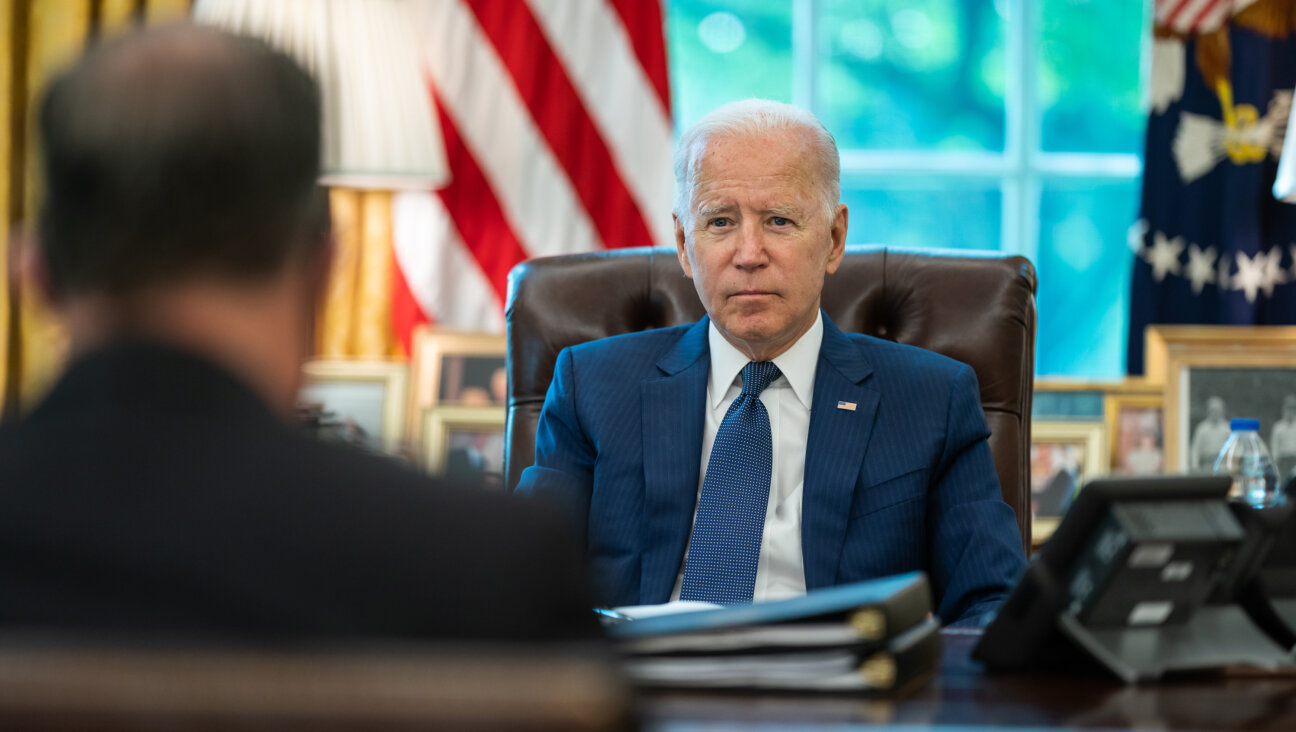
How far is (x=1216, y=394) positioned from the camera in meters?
2.78

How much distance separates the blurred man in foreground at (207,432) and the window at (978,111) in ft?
8.88

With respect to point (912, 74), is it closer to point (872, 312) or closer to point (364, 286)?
point (872, 312)

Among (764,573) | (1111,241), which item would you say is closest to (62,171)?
(764,573)

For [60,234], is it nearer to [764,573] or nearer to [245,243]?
[245,243]

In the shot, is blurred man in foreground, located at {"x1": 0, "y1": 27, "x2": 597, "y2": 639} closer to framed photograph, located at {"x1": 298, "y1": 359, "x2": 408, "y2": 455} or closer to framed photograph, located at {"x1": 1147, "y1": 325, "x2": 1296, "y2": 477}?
framed photograph, located at {"x1": 298, "y1": 359, "x2": 408, "y2": 455}

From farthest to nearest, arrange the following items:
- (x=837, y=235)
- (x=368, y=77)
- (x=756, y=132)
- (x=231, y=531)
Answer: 1. (x=368, y=77)
2. (x=837, y=235)
3. (x=756, y=132)
4. (x=231, y=531)

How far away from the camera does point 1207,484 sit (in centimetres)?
89

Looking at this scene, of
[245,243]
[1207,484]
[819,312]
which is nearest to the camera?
[245,243]

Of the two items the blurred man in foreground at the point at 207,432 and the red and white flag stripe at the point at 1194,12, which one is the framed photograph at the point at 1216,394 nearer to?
the red and white flag stripe at the point at 1194,12

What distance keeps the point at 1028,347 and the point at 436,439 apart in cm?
140

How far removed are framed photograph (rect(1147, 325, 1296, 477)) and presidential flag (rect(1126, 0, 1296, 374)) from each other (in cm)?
14

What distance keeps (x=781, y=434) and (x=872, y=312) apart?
0.37 m

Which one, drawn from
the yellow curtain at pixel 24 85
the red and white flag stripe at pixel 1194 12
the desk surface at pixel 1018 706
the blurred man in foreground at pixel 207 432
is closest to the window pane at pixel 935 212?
the red and white flag stripe at pixel 1194 12

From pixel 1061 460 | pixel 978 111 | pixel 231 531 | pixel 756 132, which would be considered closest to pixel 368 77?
pixel 756 132
